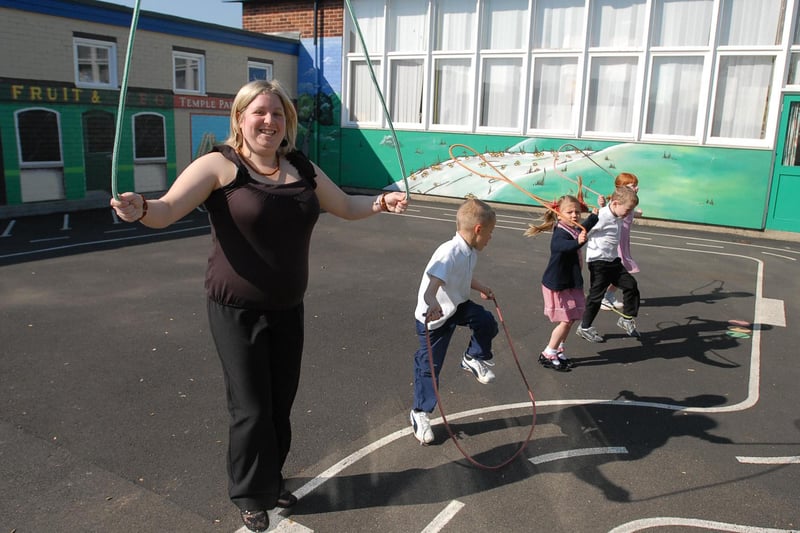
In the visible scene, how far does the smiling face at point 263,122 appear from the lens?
10.2 feet

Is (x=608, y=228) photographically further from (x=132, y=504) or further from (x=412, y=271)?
(x=132, y=504)

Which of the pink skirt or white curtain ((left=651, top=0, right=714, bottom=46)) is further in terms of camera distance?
white curtain ((left=651, top=0, right=714, bottom=46))

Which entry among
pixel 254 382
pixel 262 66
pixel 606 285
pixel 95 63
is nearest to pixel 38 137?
pixel 95 63

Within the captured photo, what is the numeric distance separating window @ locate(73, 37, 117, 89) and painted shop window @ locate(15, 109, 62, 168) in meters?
1.09

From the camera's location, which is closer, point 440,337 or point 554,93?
point 440,337

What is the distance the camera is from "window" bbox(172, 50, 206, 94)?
648 inches

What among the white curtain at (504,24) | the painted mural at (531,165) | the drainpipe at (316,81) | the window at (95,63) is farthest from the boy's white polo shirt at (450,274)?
the drainpipe at (316,81)

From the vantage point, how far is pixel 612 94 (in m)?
15.9

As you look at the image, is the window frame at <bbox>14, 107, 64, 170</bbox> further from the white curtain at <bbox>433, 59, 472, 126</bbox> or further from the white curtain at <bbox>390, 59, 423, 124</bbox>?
the white curtain at <bbox>433, 59, 472, 126</bbox>

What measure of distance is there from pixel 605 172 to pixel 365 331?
438 inches

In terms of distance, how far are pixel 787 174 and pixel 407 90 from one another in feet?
32.9

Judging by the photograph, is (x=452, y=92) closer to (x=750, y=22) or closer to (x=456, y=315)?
(x=750, y=22)

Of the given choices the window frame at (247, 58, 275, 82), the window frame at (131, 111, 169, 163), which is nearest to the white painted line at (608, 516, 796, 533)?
the window frame at (131, 111, 169, 163)

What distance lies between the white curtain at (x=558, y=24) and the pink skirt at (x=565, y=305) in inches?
476
